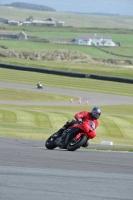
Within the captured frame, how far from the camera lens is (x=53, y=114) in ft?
132

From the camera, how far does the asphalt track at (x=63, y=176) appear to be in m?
8.85

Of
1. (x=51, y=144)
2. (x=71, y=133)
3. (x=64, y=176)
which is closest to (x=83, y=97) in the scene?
(x=51, y=144)

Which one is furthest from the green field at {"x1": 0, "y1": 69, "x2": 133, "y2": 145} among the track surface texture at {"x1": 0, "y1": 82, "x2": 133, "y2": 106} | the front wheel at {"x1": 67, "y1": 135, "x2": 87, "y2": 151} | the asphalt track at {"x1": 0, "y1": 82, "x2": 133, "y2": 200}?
the asphalt track at {"x1": 0, "y1": 82, "x2": 133, "y2": 200}

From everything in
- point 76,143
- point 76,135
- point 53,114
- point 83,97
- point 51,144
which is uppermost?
point 76,135

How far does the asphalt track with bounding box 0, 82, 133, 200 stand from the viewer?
8852mm

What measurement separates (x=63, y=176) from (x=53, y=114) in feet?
97.6

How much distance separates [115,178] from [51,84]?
197 feet

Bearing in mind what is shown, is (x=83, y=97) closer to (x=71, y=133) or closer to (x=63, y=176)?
(x=71, y=133)

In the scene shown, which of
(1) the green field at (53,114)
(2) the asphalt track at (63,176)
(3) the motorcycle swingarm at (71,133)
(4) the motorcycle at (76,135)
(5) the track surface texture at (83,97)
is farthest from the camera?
(5) the track surface texture at (83,97)

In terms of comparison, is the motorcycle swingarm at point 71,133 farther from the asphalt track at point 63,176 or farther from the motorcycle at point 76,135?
the asphalt track at point 63,176

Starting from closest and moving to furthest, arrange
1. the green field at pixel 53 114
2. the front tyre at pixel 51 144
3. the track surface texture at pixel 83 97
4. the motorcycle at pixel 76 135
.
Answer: the motorcycle at pixel 76 135 → the front tyre at pixel 51 144 → the green field at pixel 53 114 → the track surface texture at pixel 83 97

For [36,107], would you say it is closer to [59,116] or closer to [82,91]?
[59,116]

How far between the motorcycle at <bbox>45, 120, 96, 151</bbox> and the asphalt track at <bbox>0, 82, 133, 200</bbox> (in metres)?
0.97

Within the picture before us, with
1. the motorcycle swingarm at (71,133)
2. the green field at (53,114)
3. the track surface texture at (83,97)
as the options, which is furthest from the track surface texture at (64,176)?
the track surface texture at (83,97)
